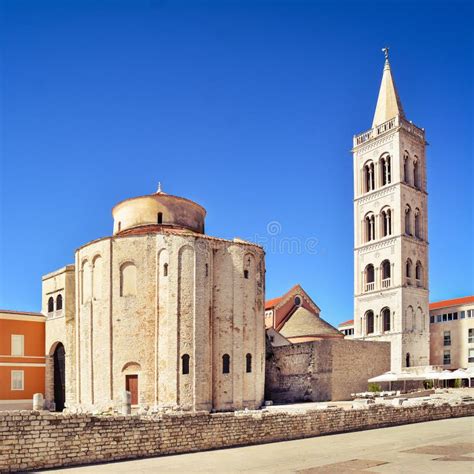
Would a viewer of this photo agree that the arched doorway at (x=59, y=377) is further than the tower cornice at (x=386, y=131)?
No

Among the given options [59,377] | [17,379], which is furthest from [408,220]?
[17,379]

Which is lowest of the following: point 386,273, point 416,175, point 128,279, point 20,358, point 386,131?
point 20,358

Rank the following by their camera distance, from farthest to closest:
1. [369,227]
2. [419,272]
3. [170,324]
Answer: [369,227]
[419,272]
[170,324]

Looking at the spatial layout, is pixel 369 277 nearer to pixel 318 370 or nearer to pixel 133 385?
pixel 318 370

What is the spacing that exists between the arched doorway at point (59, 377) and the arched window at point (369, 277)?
25690 mm

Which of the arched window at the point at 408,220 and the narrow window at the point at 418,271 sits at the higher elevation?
the arched window at the point at 408,220

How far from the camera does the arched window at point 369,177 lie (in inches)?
1994

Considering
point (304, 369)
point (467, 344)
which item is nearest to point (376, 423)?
point (304, 369)

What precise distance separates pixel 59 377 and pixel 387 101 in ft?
115

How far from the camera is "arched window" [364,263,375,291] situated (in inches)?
1923

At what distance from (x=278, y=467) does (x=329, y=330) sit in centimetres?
3151

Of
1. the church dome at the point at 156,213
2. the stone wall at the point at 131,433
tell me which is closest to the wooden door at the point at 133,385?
the church dome at the point at 156,213

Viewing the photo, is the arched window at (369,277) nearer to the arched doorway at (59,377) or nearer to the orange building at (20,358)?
the arched doorway at (59,377)

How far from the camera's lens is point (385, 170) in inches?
1950
